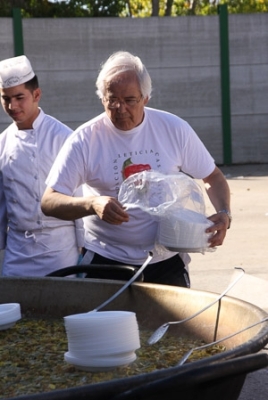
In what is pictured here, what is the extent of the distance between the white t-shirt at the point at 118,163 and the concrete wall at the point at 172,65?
14.2 metres

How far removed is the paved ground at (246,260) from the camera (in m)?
5.52

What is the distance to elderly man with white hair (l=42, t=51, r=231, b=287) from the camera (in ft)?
12.0

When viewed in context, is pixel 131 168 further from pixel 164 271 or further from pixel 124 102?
pixel 164 271

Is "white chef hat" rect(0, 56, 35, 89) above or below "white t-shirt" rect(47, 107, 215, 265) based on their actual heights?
above

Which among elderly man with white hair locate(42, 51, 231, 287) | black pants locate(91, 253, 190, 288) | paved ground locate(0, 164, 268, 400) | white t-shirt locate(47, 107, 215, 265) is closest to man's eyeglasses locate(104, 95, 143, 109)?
elderly man with white hair locate(42, 51, 231, 287)

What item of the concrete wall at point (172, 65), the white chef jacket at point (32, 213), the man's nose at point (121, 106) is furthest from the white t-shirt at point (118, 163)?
the concrete wall at point (172, 65)

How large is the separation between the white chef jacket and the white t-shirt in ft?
2.55

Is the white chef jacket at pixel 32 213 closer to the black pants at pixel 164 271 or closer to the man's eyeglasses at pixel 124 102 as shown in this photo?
the black pants at pixel 164 271

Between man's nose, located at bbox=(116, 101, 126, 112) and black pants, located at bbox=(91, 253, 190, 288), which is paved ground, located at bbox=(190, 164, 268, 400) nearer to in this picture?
black pants, located at bbox=(91, 253, 190, 288)

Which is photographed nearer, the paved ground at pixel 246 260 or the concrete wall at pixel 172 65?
the paved ground at pixel 246 260

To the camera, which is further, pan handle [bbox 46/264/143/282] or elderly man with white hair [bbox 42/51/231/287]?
elderly man with white hair [bbox 42/51/231/287]

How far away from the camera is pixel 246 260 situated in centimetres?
901

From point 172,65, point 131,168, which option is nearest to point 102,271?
point 131,168

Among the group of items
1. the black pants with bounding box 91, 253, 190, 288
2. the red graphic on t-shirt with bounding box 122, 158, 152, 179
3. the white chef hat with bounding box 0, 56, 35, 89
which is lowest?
the black pants with bounding box 91, 253, 190, 288
